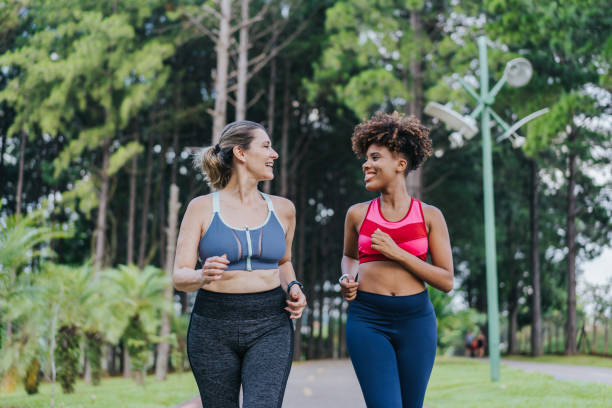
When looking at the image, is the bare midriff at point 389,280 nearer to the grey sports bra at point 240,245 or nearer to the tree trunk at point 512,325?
the grey sports bra at point 240,245

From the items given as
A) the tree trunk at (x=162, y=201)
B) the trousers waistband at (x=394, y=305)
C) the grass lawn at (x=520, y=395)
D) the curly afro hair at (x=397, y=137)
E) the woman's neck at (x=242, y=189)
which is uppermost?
the tree trunk at (x=162, y=201)

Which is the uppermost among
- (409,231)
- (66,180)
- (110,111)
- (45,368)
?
(110,111)

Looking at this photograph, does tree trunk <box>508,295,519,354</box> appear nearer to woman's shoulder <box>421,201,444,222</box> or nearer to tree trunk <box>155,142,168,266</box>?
tree trunk <box>155,142,168,266</box>

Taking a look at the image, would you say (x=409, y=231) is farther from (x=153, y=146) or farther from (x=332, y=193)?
(x=332, y=193)

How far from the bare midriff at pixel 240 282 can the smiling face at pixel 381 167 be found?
0.89m

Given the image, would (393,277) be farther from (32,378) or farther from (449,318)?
(449,318)

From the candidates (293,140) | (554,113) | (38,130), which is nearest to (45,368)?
(554,113)

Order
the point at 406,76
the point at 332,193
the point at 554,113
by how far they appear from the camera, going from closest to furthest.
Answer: the point at 554,113
the point at 406,76
the point at 332,193

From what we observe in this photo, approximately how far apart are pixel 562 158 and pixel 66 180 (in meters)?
21.1

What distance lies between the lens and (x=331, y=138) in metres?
31.5

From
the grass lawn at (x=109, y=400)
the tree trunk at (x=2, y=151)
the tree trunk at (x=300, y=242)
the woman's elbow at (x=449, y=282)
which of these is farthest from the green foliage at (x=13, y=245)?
the tree trunk at (x=300, y=242)

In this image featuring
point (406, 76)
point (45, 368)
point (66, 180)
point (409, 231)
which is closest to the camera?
point (409, 231)

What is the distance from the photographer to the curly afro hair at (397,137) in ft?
13.4

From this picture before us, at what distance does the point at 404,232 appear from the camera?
397 cm
